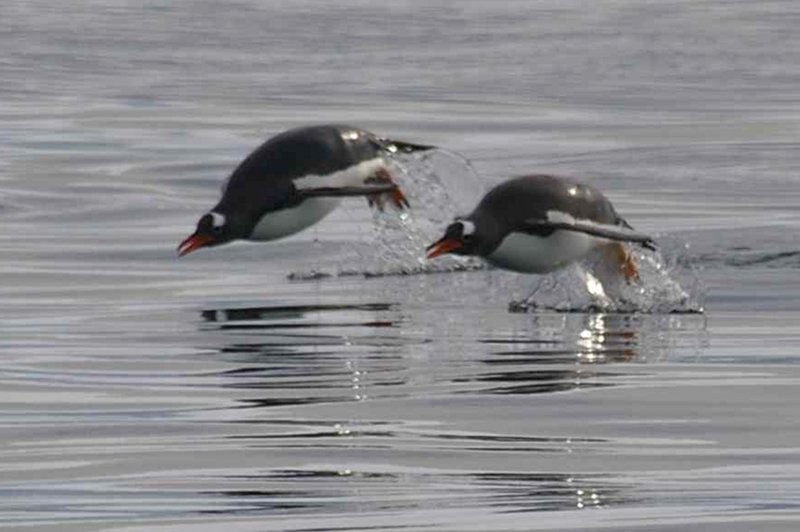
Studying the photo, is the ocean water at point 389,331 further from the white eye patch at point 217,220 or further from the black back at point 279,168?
the black back at point 279,168

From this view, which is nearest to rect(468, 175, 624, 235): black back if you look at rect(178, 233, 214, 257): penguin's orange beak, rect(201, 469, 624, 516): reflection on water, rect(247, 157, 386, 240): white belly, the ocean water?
the ocean water

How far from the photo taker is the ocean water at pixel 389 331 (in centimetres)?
855

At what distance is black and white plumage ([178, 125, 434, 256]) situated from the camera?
15922 mm

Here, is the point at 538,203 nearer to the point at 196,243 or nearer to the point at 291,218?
the point at 291,218

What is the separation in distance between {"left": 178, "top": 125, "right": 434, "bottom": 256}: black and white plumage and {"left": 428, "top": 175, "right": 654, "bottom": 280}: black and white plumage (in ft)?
5.17

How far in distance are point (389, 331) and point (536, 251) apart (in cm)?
161

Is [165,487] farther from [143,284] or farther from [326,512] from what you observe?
[143,284]

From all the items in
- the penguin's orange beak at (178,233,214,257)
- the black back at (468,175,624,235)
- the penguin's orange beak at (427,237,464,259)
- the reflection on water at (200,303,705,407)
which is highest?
the black back at (468,175,624,235)

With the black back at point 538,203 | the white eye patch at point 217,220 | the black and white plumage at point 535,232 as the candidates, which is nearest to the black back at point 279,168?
the white eye patch at point 217,220

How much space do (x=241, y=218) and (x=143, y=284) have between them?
884 mm

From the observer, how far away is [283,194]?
52.6ft

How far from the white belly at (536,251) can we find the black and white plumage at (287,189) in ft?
5.65

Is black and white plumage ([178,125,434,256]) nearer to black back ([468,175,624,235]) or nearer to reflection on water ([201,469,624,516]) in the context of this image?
black back ([468,175,624,235])

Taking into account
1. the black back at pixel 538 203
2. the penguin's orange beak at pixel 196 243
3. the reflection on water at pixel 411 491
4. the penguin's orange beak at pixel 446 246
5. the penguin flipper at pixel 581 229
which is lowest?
the reflection on water at pixel 411 491
